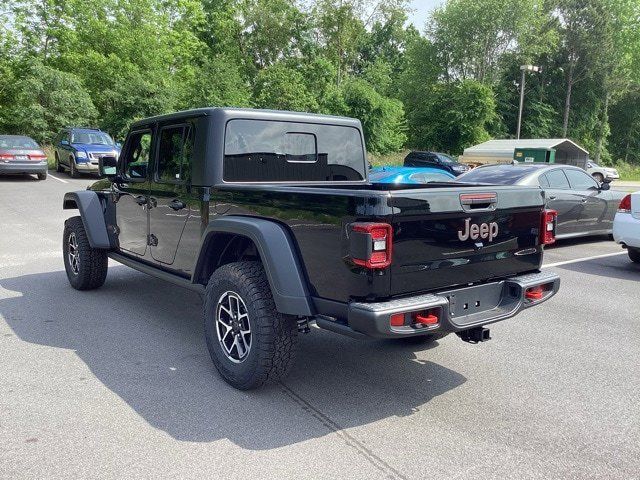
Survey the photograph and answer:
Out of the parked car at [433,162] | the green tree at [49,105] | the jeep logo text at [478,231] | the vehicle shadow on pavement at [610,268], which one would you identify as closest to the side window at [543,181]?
the vehicle shadow on pavement at [610,268]

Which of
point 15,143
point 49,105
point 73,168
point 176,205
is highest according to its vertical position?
point 49,105

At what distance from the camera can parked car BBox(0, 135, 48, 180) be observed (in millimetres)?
18688

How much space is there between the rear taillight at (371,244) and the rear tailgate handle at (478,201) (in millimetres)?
609

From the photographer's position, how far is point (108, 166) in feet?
19.0

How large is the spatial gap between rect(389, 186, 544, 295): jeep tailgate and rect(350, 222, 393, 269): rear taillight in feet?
0.24

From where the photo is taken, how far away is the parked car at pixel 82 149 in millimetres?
20250

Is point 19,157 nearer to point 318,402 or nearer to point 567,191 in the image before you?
point 567,191

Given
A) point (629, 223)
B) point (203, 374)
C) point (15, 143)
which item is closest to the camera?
point (203, 374)

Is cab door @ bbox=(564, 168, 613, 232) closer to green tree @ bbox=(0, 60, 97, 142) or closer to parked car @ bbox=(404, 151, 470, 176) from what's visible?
parked car @ bbox=(404, 151, 470, 176)

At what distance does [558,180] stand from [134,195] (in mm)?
7053

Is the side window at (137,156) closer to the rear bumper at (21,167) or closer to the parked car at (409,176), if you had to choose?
the parked car at (409,176)

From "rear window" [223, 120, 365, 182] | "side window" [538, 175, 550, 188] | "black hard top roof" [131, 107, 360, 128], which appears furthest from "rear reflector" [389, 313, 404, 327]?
"side window" [538, 175, 550, 188]

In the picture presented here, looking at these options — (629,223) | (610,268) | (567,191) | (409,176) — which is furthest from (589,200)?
(409,176)

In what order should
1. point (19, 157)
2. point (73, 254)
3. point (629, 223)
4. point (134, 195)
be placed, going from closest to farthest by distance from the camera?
point (134, 195) < point (73, 254) < point (629, 223) < point (19, 157)
